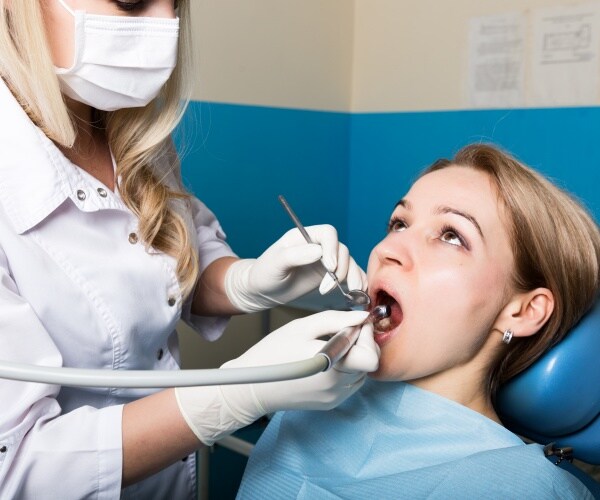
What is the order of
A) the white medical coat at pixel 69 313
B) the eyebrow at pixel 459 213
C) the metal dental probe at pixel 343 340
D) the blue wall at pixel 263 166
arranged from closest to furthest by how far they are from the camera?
the metal dental probe at pixel 343 340
the white medical coat at pixel 69 313
the eyebrow at pixel 459 213
the blue wall at pixel 263 166

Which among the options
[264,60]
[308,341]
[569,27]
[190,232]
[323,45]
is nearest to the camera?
[308,341]

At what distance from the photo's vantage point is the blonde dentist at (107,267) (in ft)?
3.34

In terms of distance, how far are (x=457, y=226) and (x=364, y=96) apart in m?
1.82

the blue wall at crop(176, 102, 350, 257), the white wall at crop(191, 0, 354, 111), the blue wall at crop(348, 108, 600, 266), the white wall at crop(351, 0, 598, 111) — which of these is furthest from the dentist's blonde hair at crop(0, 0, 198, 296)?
the white wall at crop(351, 0, 598, 111)

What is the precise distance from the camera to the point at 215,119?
7.92ft

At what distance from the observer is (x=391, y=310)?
1.24m

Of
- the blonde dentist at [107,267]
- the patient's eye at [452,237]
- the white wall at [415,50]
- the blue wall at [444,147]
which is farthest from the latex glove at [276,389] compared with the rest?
the white wall at [415,50]

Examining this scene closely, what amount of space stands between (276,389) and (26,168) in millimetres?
538

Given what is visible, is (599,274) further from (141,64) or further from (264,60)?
(264,60)

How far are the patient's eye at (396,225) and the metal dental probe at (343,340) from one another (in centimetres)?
17

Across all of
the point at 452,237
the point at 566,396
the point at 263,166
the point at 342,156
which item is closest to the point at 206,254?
the point at 452,237

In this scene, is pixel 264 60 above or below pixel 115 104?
above

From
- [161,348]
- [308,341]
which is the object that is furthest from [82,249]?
[308,341]

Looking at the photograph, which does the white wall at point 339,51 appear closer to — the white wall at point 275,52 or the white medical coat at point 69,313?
the white wall at point 275,52
